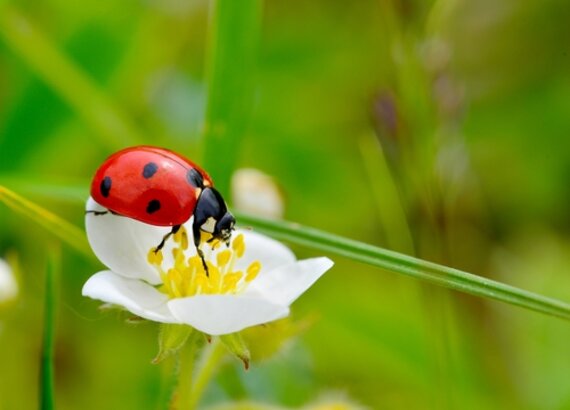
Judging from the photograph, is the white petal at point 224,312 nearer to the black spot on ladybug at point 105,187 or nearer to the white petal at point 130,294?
the white petal at point 130,294

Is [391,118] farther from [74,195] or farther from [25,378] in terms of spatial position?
[25,378]

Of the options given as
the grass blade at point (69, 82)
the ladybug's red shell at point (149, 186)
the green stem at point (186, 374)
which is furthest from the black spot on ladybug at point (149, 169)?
→ the grass blade at point (69, 82)

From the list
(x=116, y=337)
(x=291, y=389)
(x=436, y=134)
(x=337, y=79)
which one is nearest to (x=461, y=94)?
(x=436, y=134)

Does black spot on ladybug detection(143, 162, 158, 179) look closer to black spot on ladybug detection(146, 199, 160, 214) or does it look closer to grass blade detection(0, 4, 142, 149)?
black spot on ladybug detection(146, 199, 160, 214)

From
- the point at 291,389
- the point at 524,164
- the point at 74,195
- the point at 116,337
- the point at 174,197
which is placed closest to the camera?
the point at 174,197

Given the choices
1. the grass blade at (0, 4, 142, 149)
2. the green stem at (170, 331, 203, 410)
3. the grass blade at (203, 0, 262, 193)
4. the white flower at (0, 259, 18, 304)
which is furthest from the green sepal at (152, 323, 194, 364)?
the grass blade at (0, 4, 142, 149)

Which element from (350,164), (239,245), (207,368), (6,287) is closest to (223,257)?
(239,245)

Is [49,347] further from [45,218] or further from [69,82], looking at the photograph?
[69,82]
